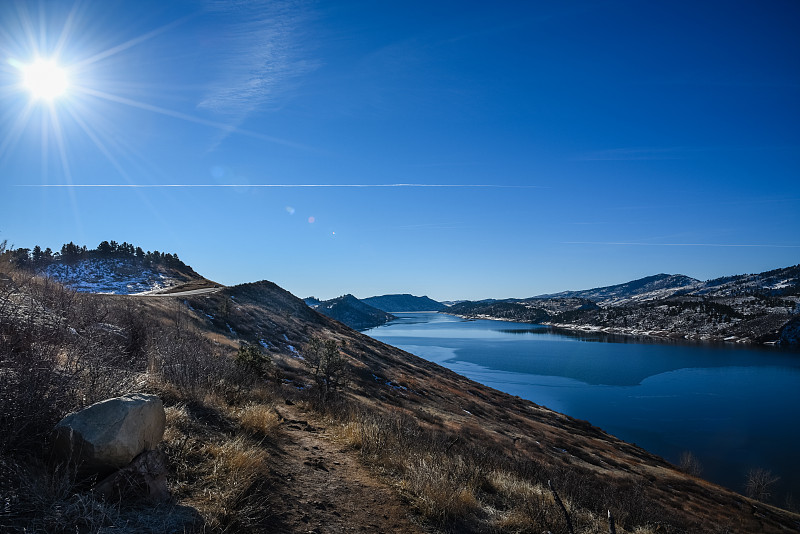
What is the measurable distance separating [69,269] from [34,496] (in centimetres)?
7917

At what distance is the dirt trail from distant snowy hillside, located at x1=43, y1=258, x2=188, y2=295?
57523 mm

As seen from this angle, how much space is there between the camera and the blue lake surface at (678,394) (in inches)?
1566

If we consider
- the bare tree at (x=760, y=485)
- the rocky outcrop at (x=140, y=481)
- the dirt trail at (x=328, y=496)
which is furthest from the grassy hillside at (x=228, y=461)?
the bare tree at (x=760, y=485)

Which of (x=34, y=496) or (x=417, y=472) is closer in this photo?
(x=34, y=496)

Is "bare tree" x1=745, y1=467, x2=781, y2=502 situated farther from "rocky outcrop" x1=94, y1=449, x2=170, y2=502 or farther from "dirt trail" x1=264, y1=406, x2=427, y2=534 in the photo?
"rocky outcrop" x1=94, y1=449, x2=170, y2=502

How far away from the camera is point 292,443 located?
9492 millimetres

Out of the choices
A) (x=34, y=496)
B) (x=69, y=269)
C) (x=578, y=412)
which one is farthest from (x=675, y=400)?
(x=69, y=269)

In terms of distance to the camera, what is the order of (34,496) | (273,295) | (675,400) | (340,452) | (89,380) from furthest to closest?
(273,295), (675,400), (340,452), (89,380), (34,496)

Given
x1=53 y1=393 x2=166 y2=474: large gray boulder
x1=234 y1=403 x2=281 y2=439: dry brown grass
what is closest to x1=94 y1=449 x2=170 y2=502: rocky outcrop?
x1=53 y1=393 x2=166 y2=474: large gray boulder

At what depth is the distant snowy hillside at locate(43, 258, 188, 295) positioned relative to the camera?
56525mm

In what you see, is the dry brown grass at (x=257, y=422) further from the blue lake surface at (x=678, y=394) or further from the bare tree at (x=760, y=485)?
the blue lake surface at (x=678, y=394)

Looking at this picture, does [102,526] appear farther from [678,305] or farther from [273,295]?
[678,305]

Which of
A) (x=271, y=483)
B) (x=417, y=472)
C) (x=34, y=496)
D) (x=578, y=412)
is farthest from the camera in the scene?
(x=578, y=412)

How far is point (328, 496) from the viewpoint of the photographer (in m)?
6.85
